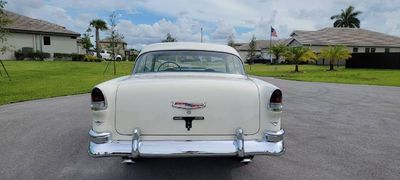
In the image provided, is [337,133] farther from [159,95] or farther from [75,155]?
[75,155]

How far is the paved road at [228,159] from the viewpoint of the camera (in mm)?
4387

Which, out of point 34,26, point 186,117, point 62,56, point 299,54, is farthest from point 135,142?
point 34,26

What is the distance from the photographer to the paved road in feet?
14.4

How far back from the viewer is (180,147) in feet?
12.1

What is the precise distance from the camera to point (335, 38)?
1924 inches

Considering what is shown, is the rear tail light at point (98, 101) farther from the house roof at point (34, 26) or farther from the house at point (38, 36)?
the house roof at point (34, 26)

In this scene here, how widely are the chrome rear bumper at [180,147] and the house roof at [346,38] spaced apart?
46.8m

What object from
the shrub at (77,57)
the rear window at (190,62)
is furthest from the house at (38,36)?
the rear window at (190,62)

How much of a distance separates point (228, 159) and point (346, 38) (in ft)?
162

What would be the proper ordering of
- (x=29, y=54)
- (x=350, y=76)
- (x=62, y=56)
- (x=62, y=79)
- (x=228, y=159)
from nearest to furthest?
(x=228, y=159) < (x=62, y=79) < (x=350, y=76) < (x=29, y=54) < (x=62, y=56)

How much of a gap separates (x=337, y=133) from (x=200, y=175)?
357cm

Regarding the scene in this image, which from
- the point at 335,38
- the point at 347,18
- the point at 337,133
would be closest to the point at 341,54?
the point at 335,38

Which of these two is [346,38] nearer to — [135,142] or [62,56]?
[62,56]

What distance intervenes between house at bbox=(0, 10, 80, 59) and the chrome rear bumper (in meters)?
38.7
